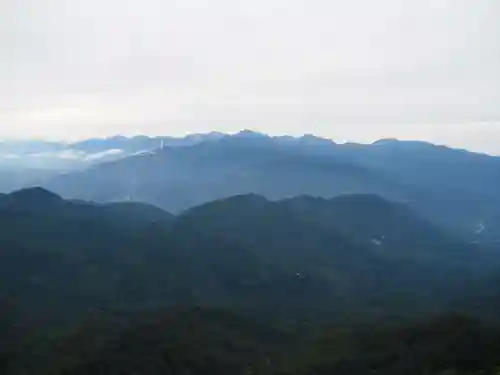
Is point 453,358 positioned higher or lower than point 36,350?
higher

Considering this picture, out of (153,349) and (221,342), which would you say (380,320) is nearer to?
(221,342)

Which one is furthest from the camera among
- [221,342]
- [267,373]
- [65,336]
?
[65,336]

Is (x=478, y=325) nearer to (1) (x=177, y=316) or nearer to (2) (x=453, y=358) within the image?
(2) (x=453, y=358)

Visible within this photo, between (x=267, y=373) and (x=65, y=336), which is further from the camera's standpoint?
(x=65, y=336)

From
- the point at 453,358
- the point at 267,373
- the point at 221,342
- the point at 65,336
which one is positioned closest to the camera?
the point at 453,358

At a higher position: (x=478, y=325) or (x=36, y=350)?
(x=478, y=325)

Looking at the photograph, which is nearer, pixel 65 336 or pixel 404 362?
pixel 404 362

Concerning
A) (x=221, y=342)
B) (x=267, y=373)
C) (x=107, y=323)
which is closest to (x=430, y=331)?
(x=267, y=373)

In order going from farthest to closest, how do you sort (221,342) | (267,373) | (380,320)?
(380,320), (221,342), (267,373)

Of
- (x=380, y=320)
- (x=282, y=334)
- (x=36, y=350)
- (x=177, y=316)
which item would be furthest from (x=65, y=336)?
(x=380, y=320)

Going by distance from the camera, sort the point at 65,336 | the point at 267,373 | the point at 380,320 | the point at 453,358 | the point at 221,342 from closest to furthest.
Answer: the point at 453,358 < the point at 267,373 < the point at 221,342 < the point at 65,336 < the point at 380,320
